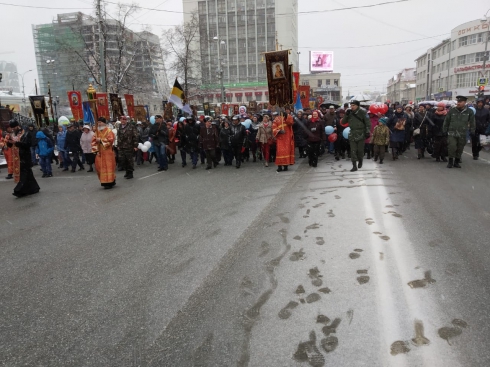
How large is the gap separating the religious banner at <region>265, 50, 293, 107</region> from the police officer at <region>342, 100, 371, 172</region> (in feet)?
7.53

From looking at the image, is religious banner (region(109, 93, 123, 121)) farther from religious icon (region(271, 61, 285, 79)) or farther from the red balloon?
the red balloon

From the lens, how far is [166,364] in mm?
2406

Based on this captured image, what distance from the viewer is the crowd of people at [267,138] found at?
29.1 ft

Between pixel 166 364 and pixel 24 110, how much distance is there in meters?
47.6

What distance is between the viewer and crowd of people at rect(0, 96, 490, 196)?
29.1 ft

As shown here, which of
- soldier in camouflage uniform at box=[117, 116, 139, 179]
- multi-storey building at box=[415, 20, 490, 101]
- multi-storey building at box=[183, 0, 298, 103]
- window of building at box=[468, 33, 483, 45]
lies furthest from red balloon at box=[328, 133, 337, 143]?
multi-storey building at box=[183, 0, 298, 103]

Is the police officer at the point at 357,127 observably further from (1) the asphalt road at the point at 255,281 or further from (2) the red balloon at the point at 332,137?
(1) the asphalt road at the point at 255,281

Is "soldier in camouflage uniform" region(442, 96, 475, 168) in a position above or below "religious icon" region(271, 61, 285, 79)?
below

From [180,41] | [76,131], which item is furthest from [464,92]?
[76,131]

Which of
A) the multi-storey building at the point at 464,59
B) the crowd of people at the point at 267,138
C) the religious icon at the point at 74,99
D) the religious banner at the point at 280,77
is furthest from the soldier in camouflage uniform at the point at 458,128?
the multi-storey building at the point at 464,59

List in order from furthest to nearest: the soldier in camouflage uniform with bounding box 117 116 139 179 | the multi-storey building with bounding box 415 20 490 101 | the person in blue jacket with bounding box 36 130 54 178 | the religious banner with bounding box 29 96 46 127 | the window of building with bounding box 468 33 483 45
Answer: the window of building with bounding box 468 33 483 45 < the multi-storey building with bounding box 415 20 490 101 < the religious banner with bounding box 29 96 46 127 < the person in blue jacket with bounding box 36 130 54 178 < the soldier in camouflage uniform with bounding box 117 116 139 179

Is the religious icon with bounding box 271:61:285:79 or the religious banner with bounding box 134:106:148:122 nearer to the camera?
the religious icon with bounding box 271:61:285:79

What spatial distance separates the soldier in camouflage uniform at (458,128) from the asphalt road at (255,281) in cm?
277

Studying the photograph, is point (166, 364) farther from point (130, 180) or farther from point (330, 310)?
point (130, 180)
